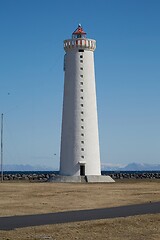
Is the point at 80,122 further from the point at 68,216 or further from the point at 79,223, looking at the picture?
the point at 79,223

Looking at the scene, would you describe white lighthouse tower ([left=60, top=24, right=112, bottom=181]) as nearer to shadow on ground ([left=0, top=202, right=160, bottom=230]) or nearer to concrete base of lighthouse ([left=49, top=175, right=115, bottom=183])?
concrete base of lighthouse ([left=49, top=175, right=115, bottom=183])

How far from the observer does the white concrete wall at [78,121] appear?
53.9 m

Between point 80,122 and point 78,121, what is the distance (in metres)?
0.23

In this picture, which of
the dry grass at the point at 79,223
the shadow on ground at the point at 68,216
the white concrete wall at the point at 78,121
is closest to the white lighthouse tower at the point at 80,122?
the white concrete wall at the point at 78,121

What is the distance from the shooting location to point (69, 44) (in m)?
56.2

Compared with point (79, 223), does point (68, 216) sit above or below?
above

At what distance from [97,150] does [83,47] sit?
36.0 feet

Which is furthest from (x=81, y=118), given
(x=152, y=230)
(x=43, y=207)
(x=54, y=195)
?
(x=152, y=230)

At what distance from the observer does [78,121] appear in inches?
2121

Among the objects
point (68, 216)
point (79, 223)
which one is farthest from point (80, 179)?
point (79, 223)

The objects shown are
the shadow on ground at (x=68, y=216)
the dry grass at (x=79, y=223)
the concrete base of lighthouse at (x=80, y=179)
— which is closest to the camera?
the dry grass at (x=79, y=223)

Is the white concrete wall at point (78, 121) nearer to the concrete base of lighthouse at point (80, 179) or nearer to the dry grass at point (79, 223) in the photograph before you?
the concrete base of lighthouse at point (80, 179)

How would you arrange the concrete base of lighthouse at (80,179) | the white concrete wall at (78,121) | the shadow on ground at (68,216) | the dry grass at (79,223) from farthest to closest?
the white concrete wall at (78,121) < the concrete base of lighthouse at (80,179) < the shadow on ground at (68,216) < the dry grass at (79,223)

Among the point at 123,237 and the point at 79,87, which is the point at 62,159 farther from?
the point at 123,237
